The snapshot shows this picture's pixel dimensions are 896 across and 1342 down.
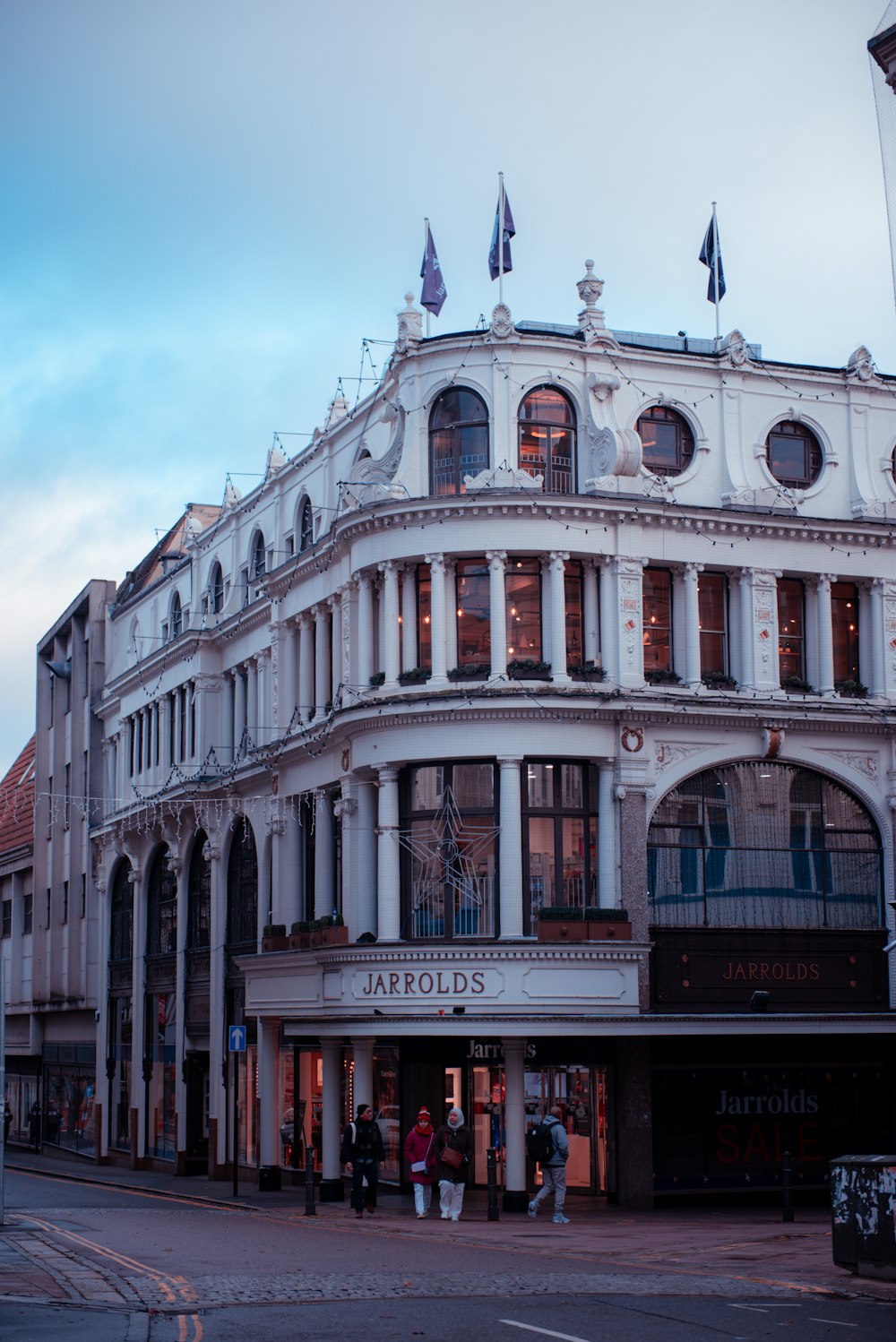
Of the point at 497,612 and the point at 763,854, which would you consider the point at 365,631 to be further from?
the point at 763,854

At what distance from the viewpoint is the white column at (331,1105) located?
36.7 meters

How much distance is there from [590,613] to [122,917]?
26.2 m

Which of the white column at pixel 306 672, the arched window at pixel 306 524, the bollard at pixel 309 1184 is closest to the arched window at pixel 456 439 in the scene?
the arched window at pixel 306 524

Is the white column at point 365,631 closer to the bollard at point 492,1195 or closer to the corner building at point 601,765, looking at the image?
the corner building at point 601,765

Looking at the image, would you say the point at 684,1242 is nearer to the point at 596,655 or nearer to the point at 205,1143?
the point at 596,655

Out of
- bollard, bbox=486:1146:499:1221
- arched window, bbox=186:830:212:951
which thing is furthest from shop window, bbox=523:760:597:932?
arched window, bbox=186:830:212:951

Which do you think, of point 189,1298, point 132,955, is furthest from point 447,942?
Answer: point 132,955

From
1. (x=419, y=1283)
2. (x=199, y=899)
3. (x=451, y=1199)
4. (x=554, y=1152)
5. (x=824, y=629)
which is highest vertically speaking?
(x=824, y=629)

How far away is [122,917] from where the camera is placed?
57.1 m

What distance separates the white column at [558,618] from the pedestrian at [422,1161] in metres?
9.09

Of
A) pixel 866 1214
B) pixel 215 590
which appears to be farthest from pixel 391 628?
pixel 866 1214

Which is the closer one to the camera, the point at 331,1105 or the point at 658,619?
the point at 331,1105

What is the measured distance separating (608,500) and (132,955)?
25.5 metres

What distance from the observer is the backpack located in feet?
100
